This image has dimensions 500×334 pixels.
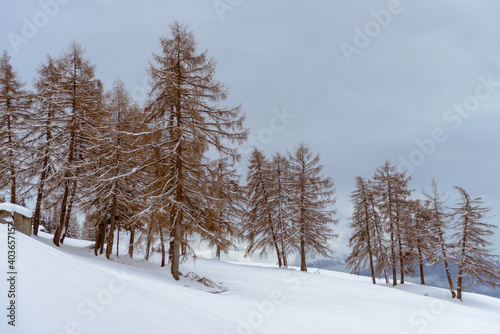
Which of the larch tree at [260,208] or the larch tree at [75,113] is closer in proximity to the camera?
the larch tree at [75,113]

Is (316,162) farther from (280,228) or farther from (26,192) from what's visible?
(26,192)

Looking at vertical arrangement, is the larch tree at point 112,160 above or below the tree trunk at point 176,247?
above

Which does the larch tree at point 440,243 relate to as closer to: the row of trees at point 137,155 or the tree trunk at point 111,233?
the row of trees at point 137,155

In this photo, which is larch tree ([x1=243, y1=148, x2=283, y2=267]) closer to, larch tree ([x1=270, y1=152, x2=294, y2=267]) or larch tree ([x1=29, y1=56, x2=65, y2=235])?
larch tree ([x1=270, y1=152, x2=294, y2=267])

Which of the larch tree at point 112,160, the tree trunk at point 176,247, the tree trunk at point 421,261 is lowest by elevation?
the tree trunk at point 421,261

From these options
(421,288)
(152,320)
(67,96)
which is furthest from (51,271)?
(421,288)

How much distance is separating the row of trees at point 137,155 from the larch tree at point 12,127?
6cm

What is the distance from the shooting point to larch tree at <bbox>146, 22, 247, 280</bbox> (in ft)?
45.2

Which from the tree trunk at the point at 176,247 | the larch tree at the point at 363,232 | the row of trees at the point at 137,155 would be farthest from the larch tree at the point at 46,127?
the larch tree at the point at 363,232

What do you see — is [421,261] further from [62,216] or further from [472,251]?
[62,216]

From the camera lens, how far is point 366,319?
9680 mm

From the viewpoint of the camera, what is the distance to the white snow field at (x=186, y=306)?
3.87 metres

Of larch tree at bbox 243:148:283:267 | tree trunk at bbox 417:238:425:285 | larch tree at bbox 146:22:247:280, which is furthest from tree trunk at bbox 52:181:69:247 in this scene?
tree trunk at bbox 417:238:425:285

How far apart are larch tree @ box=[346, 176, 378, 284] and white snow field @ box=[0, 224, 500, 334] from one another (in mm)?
11251
